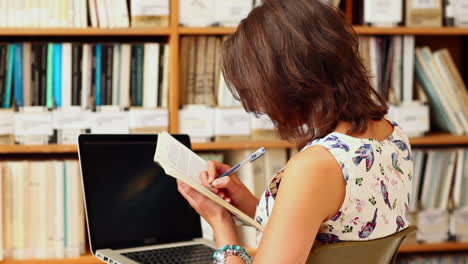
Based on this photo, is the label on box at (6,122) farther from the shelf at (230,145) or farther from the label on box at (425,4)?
the label on box at (425,4)

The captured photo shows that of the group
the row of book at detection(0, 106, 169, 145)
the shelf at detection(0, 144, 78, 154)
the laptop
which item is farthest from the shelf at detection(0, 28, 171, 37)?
the laptop

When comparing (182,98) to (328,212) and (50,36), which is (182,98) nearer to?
(50,36)

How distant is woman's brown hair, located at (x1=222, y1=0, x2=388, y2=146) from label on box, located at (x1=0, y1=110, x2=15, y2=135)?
46.5 inches

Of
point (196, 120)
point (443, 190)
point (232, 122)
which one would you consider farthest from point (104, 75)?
point (443, 190)

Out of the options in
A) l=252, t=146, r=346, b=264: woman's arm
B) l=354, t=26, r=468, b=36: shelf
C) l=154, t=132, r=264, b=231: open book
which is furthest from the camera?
l=354, t=26, r=468, b=36: shelf

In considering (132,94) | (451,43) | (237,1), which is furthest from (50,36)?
(451,43)

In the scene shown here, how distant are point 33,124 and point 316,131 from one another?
1.27 meters

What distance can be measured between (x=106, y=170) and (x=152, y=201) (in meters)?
0.13

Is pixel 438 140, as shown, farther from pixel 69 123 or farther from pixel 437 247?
pixel 69 123

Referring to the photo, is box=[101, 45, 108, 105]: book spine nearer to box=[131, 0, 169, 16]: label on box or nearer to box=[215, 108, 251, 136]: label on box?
box=[131, 0, 169, 16]: label on box

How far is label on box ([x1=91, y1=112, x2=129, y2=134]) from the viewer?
2.21 meters

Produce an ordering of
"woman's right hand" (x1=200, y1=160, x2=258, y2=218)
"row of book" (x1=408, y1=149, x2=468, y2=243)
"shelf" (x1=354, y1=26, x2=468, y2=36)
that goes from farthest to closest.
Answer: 1. "row of book" (x1=408, y1=149, x2=468, y2=243)
2. "shelf" (x1=354, y1=26, x2=468, y2=36)
3. "woman's right hand" (x1=200, y1=160, x2=258, y2=218)

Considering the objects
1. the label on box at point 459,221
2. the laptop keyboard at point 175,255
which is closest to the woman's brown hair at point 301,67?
the laptop keyboard at point 175,255

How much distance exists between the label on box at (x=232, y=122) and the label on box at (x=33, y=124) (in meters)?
0.54
